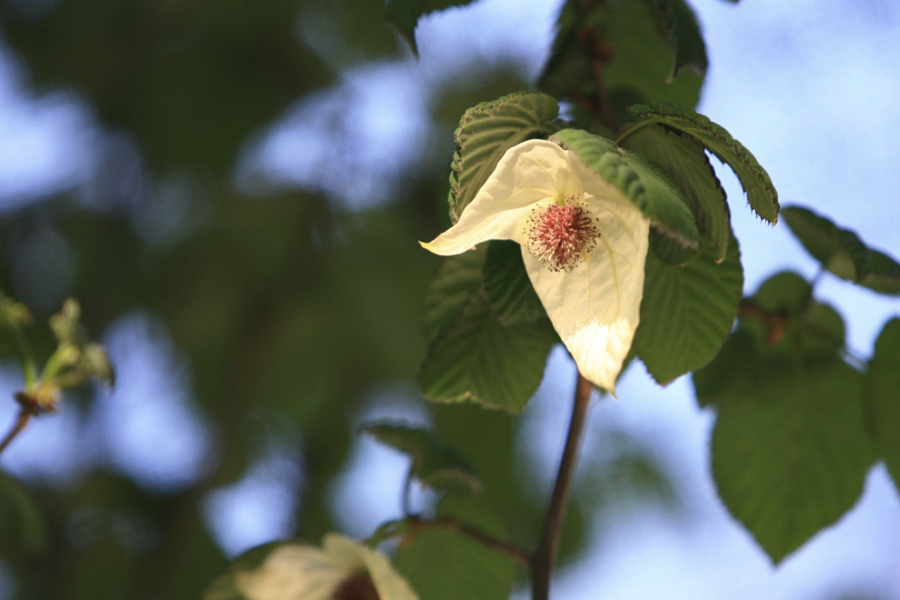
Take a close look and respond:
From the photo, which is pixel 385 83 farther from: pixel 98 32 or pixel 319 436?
pixel 319 436

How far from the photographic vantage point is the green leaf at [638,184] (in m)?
0.17

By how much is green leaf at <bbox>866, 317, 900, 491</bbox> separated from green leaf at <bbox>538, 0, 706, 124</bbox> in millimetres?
149

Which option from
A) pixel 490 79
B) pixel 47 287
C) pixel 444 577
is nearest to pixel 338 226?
pixel 490 79

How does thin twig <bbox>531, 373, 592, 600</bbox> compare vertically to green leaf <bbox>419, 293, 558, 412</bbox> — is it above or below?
below

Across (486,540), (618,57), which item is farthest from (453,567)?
(618,57)

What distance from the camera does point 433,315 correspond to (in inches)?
12.1

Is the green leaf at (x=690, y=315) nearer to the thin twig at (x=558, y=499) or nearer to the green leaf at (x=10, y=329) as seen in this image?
the thin twig at (x=558, y=499)

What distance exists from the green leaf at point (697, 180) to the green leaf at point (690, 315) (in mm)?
33

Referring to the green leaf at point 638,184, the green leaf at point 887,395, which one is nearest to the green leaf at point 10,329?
the green leaf at point 638,184

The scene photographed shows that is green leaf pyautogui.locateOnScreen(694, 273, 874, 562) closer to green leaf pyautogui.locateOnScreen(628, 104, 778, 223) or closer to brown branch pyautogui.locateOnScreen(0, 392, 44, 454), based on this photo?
green leaf pyautogui.locateOnScreen(628, 104, 778, 223)

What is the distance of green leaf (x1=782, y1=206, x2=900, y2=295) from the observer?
10.8 inches

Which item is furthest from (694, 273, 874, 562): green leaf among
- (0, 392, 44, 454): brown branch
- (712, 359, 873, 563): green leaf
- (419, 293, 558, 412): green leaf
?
(0, 392, 44, 454): brown branch

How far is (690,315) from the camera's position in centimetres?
26

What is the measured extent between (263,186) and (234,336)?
0.64 feet
